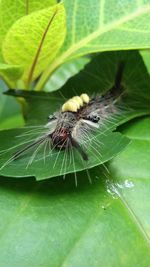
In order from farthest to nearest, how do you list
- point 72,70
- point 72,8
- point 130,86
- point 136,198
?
point 72,70 < point 130,86 < point 72,8 < point 136,198

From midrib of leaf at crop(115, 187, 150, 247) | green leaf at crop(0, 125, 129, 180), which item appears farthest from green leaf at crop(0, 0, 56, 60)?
midrib of leaf at crop(115, 187, 150, 247)

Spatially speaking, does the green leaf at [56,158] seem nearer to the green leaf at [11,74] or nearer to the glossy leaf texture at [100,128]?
the glossy leaf texture at [100,128]

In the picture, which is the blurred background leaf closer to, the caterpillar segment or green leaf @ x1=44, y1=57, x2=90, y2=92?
green leaf @ x1=44, y1=57, x2=90, y2=92

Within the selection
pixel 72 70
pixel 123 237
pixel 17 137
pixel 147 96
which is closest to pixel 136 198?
pixel 123 237

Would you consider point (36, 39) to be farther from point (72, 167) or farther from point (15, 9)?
point (72, 167)

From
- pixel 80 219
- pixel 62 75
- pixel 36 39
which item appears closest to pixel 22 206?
pixel 80 219

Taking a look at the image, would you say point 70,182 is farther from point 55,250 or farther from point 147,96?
point 147,96

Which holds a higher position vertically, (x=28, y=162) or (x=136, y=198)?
(x=28, y=162)
